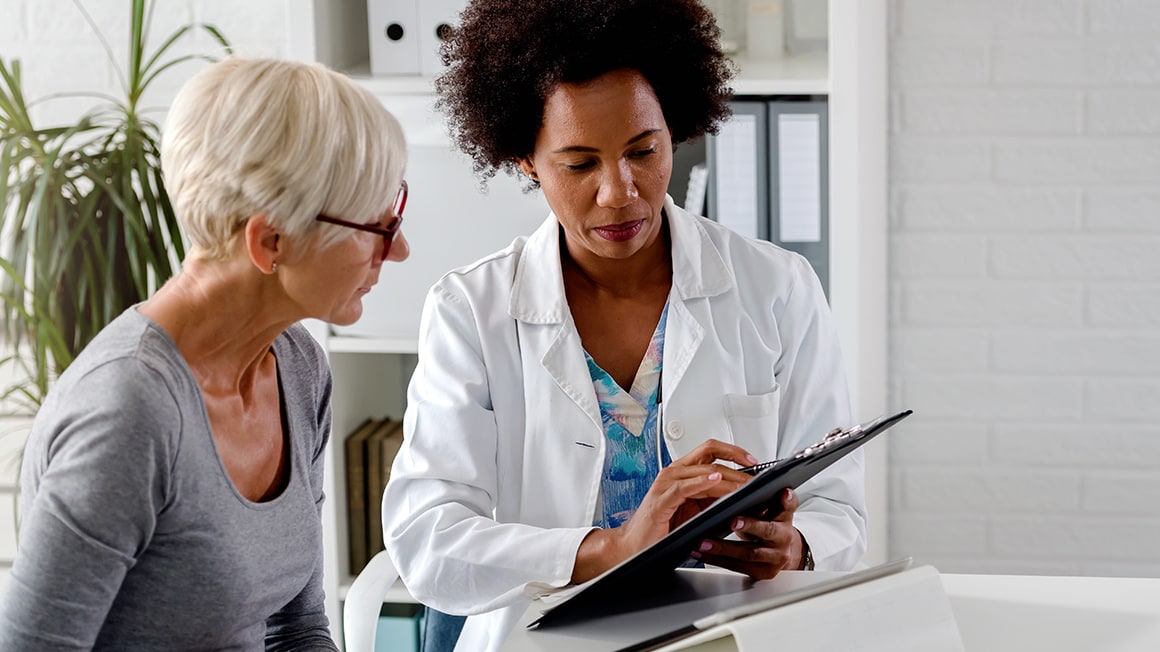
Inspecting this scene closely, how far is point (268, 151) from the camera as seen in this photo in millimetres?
1074

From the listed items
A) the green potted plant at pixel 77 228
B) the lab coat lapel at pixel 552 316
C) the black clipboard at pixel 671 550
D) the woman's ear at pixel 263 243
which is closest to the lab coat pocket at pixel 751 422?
the lab coat lapel at pixel 552 316

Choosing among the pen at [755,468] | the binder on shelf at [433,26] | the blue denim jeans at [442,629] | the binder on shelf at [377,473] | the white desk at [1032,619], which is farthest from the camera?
the binder on shelf at [377,473]

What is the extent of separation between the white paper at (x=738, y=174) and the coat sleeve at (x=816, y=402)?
1.47ft

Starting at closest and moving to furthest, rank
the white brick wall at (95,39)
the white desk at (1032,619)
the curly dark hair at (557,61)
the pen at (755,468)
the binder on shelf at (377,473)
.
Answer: the white desk at (1032,619) → the pen at (755,468) → the curly dark hair at (557,61) → the binder on shelf at (377,473) → the white brick wall at (95,39)

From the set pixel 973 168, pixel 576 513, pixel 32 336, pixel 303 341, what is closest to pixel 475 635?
pixel 576 513

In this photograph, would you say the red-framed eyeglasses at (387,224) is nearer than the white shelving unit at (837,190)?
Yes

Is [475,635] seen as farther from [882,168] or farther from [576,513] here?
[882,168]

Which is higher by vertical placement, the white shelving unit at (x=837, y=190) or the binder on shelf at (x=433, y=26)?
the binder on shelf at (x=433, y=26)

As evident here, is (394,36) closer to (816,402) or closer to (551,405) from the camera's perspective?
(551,405)

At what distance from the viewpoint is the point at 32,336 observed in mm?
2184

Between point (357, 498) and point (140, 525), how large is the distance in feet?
4.21

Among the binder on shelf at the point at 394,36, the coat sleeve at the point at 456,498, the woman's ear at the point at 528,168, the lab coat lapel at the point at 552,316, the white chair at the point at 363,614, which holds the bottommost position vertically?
the white chair at the point at 363,614

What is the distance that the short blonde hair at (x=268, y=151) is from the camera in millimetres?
1076

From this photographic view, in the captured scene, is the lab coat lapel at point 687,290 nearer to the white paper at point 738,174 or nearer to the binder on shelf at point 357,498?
the white paper at point 738,174
